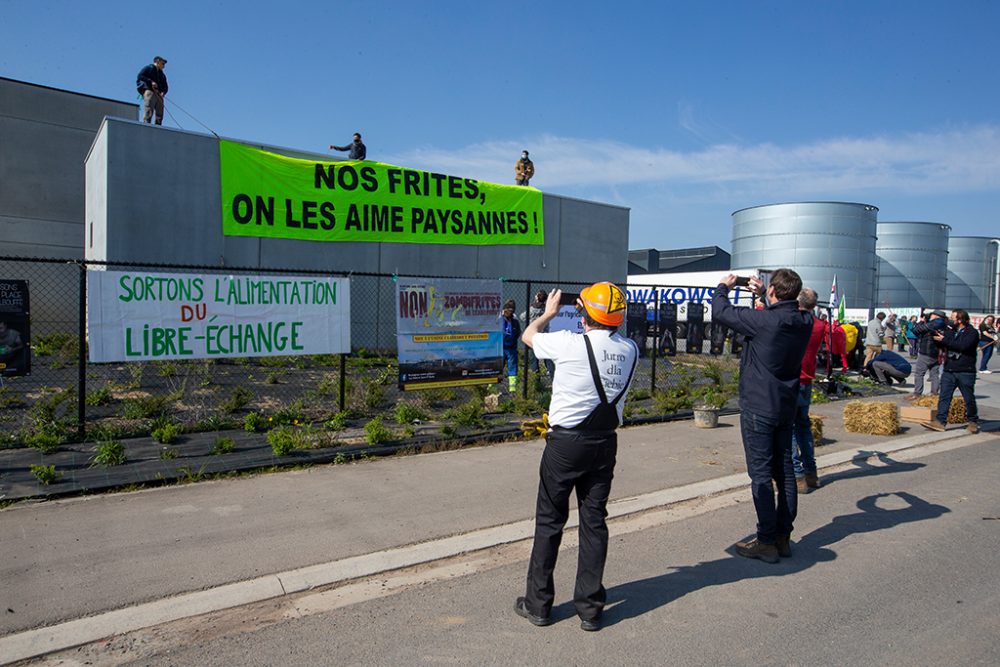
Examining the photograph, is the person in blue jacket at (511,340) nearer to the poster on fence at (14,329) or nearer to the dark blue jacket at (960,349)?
the poster on fence at (14,329)

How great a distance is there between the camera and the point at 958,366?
10.2 meters

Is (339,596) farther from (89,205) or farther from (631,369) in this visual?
(89,205)

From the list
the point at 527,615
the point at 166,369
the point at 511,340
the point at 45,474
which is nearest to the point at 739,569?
the point at 527,615

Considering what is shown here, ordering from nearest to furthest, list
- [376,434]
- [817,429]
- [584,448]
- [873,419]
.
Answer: [584,448] → [376,434] → [817,429] → [873,419]

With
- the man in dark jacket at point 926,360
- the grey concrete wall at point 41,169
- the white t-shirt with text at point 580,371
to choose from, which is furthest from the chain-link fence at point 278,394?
the grey concrete wall at point 41,169

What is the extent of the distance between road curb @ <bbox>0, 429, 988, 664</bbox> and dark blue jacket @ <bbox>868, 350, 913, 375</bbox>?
40.9 feet

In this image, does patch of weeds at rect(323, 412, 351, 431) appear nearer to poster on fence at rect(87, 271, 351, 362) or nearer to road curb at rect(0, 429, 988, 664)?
poster on fence at rect(87, 271, 351, 362)

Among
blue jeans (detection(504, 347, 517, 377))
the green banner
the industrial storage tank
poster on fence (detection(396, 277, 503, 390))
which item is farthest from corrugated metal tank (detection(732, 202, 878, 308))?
poster on fence (detection(396, 277, 503, 390))

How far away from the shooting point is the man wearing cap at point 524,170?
1850 centimetres

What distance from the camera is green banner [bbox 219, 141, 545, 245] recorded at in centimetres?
1388

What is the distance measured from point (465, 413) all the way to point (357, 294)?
717cm

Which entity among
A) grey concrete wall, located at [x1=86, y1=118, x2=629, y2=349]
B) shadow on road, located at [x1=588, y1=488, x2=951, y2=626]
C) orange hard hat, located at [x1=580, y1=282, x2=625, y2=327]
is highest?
grey concrete wall, located at [x1=86, y1=118, x2=629, y2=349]

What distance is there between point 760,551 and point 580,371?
2.28 metres

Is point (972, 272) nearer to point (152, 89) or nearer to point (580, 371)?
point (152, 89)
